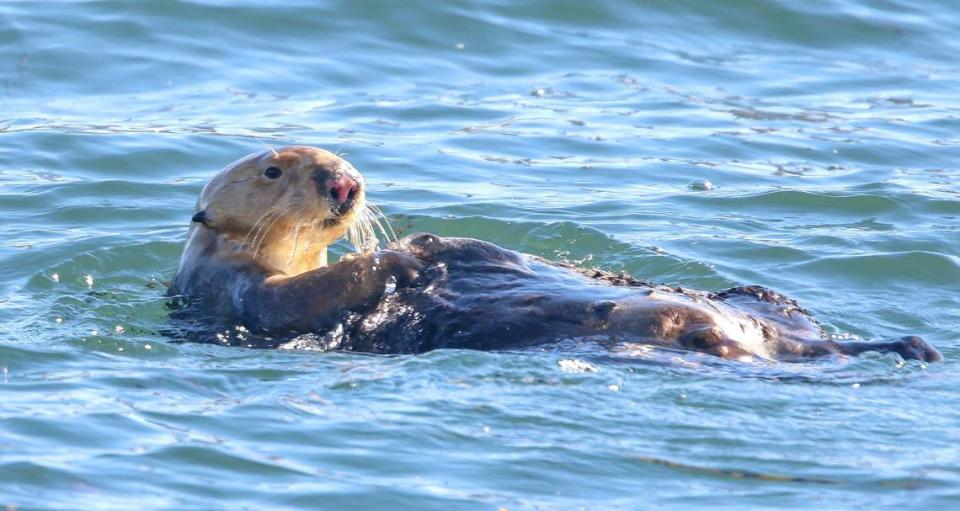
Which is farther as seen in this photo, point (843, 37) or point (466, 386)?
point (843, 37)

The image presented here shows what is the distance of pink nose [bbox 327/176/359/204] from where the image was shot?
6156mm

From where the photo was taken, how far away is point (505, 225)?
8602mm

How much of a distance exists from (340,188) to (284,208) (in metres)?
0.27

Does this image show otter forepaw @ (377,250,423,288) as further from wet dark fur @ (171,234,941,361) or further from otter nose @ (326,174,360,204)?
otter nose @ (326,174,360,204)

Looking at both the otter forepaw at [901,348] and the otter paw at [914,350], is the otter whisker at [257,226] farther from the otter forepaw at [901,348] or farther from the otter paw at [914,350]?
the otter paw at [914,350]

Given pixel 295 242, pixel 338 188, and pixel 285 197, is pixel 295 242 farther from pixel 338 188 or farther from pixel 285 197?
pixel 338 188

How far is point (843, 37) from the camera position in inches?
563

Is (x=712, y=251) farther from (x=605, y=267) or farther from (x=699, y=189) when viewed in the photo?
(x=699, y=189)

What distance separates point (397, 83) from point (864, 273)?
17.3 feet

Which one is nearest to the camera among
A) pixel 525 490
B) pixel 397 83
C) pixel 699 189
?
pixel 525 490

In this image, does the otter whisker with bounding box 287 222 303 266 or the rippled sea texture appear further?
the otter whisker with bounding box 287 222 303 266

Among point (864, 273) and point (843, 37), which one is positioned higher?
point (843, 37)

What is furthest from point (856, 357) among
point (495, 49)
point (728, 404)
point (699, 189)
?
point (495, 49)

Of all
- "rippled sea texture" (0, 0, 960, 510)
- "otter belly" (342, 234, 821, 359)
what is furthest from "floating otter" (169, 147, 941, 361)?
"rippled sea texture" (0, 0, 960, 510)
